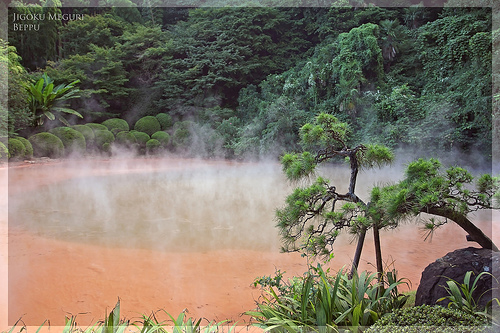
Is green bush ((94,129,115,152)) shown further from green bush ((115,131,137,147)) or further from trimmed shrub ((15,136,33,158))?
trimmed shrub ((15,136,33,158))

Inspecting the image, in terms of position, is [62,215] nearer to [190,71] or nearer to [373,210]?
[373,210]

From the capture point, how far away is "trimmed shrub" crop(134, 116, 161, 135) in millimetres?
8703

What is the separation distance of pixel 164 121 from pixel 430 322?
8.07 meters

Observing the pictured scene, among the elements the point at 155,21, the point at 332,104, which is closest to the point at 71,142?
the point at 155,21

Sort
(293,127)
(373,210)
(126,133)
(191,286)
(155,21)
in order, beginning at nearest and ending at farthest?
(373,210)
(191,286)
(293,127)
(126,133)
(155,21)

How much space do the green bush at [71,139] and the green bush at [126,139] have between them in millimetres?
730

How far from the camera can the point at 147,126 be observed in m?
8.70

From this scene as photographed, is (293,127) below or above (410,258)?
above

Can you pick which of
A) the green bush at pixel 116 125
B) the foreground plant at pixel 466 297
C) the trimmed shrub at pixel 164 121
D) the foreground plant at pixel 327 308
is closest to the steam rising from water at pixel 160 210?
the foreground plant at pixel 327 308

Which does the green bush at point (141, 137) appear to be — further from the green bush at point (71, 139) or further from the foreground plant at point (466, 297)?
the foreground plant at point (466, 297)

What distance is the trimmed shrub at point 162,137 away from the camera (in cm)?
834

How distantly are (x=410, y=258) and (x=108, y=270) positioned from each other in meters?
2.31

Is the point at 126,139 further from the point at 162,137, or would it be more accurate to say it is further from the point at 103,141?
the point at 162,137

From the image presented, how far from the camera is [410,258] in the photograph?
3.15 meters
